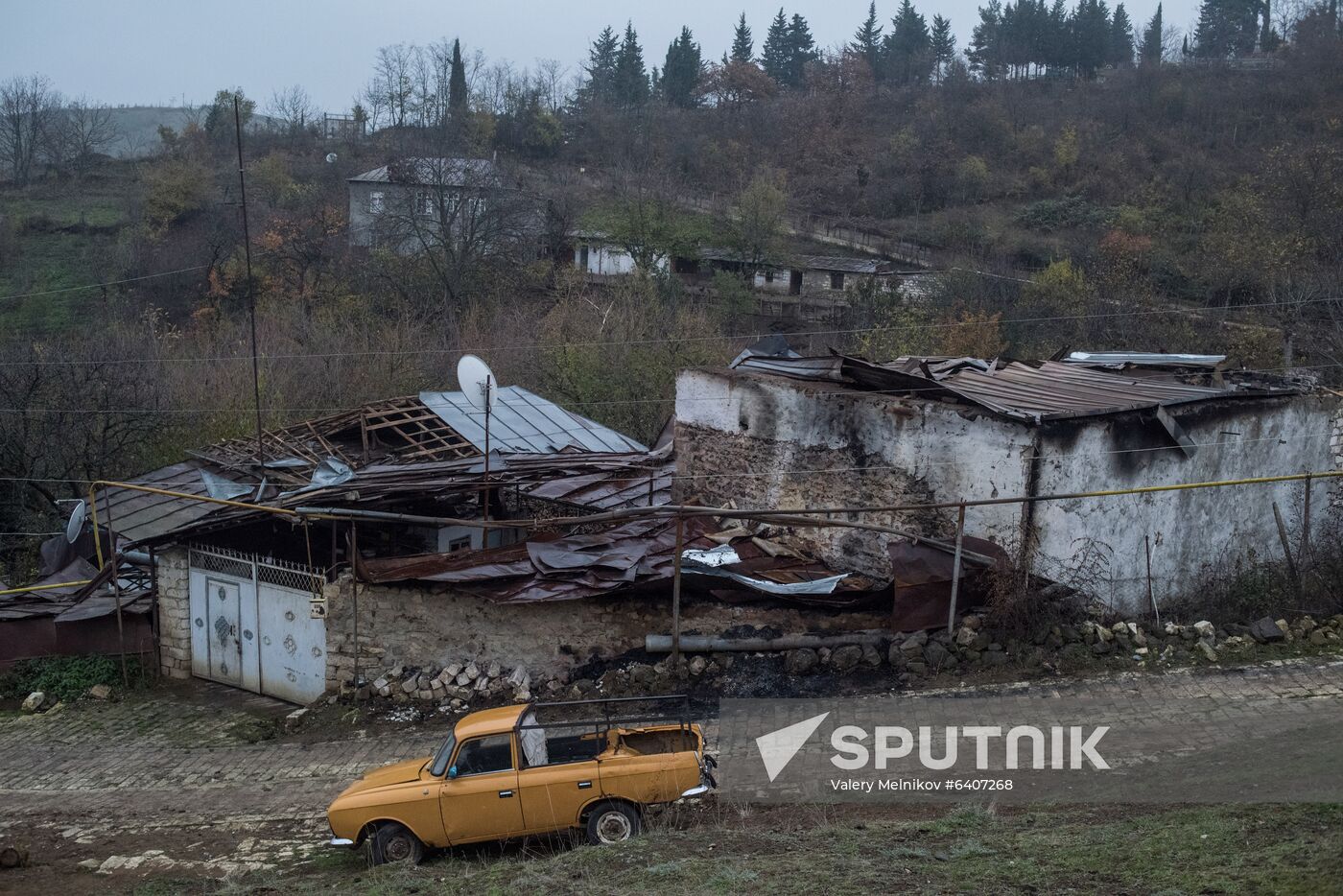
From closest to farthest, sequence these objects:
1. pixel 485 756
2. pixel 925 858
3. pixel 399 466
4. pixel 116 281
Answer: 1. pixel 925 858
2. pixel 485 756
3. pixel 399 466
4. pixel 116 281

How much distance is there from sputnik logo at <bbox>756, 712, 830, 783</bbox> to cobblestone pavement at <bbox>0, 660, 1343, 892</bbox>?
0.77 m

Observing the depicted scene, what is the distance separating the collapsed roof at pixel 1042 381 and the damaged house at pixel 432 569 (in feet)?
8.07

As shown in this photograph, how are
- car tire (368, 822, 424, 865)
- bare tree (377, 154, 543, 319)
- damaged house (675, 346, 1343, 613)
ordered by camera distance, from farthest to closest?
bare tree (377, 154, 543, 319) → damaged house (675, 346, 1343, 613) → car tire (368, 822, 424, 865)

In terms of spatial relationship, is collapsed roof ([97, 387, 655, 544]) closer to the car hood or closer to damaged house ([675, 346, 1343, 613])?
damaged house ([675, 346, 1343, 613])

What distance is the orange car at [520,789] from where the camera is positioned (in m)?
8.47

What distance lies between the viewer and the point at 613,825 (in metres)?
8.48

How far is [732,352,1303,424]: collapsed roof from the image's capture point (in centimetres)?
1271

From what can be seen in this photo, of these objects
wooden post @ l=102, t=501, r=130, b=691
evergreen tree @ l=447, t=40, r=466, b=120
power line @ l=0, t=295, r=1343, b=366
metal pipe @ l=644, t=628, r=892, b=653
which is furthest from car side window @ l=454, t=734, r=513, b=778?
evergreen tree @ l=447, t=40, r=466, b=120

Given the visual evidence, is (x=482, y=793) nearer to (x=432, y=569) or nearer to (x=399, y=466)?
(x=432, y=569)

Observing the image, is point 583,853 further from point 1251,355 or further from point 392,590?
point 1251,355

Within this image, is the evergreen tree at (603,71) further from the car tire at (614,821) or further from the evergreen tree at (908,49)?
the car tire at (614,821)

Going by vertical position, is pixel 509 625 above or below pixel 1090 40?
below

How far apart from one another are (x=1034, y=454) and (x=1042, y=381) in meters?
2.95

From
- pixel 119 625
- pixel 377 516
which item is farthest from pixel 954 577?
pixel 119 625
